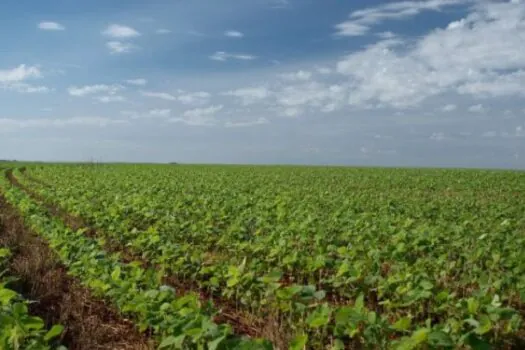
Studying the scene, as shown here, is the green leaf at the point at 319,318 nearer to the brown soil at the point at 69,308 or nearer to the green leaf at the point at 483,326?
the green leaf at the point at 483,326

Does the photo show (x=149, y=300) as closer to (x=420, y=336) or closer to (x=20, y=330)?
(x=20, y=330)

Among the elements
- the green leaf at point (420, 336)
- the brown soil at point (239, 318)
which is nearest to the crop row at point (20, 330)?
the brown soil at point (239, 318)

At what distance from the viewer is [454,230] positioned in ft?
28.8

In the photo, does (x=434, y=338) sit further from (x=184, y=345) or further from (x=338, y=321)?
(x=184, y=345)

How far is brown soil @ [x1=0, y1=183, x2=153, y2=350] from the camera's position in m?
4.89

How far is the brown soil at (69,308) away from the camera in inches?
193

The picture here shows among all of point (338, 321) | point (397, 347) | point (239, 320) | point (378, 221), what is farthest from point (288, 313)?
point (378, 221)

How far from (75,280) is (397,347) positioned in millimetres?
4619

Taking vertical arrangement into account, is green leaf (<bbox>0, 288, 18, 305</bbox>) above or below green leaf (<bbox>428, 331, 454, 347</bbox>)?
above

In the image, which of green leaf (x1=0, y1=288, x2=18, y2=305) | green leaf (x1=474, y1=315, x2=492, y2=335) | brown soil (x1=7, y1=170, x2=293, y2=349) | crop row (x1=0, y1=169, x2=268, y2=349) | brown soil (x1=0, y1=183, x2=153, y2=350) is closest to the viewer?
crop row (x1=0, y1=169, x2=268, y2=349)

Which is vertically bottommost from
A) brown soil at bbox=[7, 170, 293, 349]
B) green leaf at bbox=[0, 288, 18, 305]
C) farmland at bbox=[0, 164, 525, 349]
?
brown soil at bbox=[7, 170, 293, 349]

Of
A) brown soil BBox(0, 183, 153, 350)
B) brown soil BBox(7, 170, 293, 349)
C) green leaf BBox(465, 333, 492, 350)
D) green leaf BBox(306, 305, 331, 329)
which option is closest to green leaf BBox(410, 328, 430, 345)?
green leaf BBox(465, 333, 492, 350)

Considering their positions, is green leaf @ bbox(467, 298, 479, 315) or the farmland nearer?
the farmland

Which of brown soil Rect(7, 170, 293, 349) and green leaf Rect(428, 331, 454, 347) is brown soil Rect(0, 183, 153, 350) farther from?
green leaf Rect(428, 331, 454, 347)
